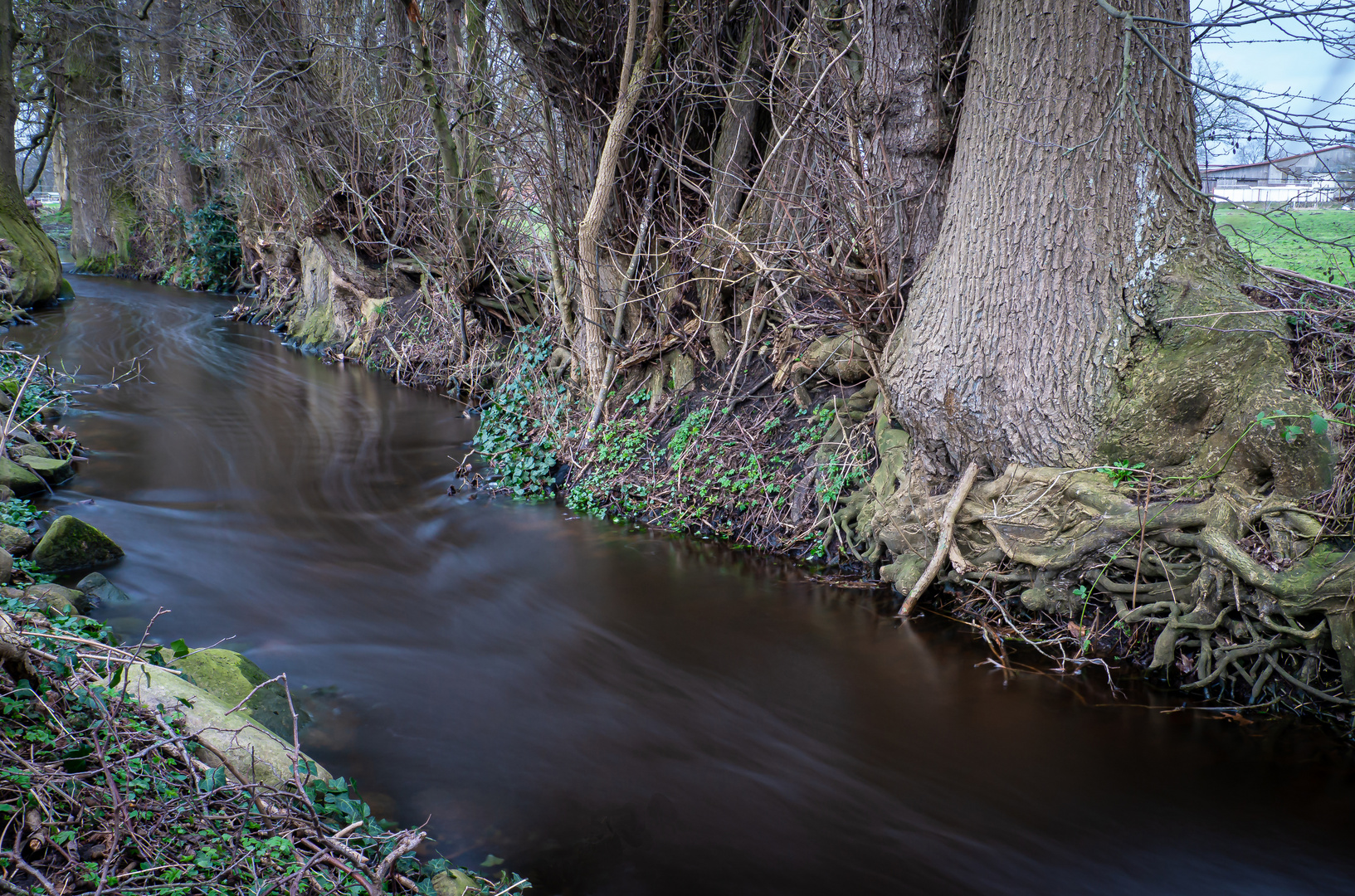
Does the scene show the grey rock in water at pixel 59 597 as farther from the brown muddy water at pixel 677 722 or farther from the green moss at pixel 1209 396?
the green moss at pixel 1209 396

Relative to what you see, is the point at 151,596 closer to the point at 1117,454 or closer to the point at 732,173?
the point at 732,173

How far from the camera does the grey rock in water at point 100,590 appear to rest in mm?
5885

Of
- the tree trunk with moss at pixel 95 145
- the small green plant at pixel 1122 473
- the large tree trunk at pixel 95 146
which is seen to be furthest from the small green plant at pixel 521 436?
the large tree trunk at pixel 95 146

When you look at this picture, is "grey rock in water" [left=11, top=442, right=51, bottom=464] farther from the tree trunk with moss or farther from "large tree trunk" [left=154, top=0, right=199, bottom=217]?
the tree trunk with moss

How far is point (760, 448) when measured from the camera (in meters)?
7.75

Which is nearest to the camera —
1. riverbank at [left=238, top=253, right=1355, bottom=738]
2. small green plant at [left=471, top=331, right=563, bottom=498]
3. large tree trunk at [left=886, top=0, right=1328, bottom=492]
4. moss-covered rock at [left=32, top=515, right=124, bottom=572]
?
riverbank at [left=238, top=253, right=1355, bottom=738]

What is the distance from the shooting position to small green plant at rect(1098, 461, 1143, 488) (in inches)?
211

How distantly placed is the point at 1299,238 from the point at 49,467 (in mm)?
10335

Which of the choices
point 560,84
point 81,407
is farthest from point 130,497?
point 560,84

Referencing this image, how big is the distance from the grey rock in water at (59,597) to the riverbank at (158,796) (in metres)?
0.70

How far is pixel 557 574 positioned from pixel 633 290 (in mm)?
3401

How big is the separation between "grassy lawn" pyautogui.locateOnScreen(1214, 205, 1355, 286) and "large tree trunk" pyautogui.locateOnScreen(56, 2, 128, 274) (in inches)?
891

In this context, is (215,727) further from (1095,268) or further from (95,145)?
(95,145)

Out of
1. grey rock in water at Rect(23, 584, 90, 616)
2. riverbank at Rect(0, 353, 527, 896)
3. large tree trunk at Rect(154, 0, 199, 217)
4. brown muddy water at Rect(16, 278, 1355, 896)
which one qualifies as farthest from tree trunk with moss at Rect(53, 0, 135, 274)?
riverbank at Rect(0, 353, 527, 896)
